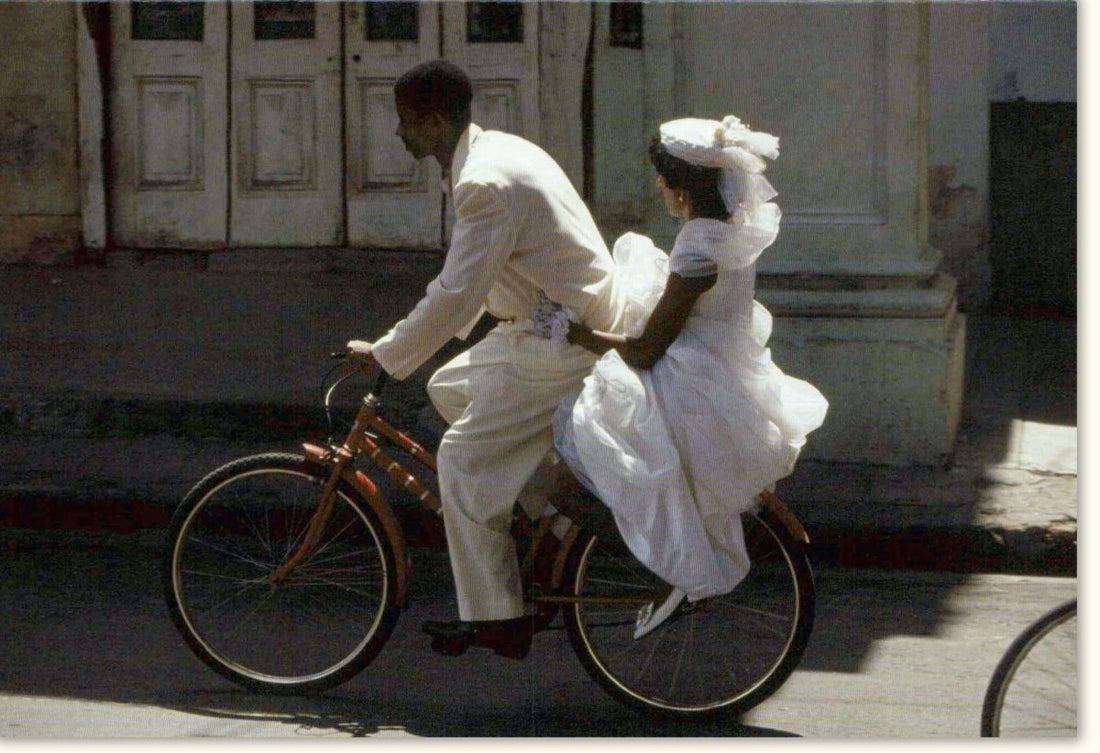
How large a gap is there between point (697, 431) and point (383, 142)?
628 centimetres

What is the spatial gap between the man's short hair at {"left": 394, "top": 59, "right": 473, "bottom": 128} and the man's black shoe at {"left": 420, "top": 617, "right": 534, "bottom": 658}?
1327mm

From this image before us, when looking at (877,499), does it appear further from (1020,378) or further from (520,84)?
(520,84)

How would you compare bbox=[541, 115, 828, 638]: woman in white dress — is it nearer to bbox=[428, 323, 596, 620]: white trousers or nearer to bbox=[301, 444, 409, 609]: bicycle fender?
bbox=[428, 323, 596, 620]: white trousers

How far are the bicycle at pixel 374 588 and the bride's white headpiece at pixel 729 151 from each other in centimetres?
78

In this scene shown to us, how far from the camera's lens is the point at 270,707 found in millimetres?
5168

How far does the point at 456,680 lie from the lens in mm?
5375

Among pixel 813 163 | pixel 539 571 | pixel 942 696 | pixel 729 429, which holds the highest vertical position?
pixel 813 163

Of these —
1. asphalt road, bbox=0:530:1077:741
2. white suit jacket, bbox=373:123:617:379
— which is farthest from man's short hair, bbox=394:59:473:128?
asphalt road, bbox=0:530:1077:741

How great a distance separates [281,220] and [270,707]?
5.95 m

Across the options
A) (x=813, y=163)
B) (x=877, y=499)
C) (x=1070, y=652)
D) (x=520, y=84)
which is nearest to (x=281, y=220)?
(x=520, y=84)

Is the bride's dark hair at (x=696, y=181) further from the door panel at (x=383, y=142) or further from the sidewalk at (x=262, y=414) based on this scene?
the door panel at (x=383, y=142)

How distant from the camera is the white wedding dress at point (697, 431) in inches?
186

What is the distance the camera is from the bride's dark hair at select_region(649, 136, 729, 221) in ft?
15.6

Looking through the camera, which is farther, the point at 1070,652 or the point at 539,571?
the point at 539,571
